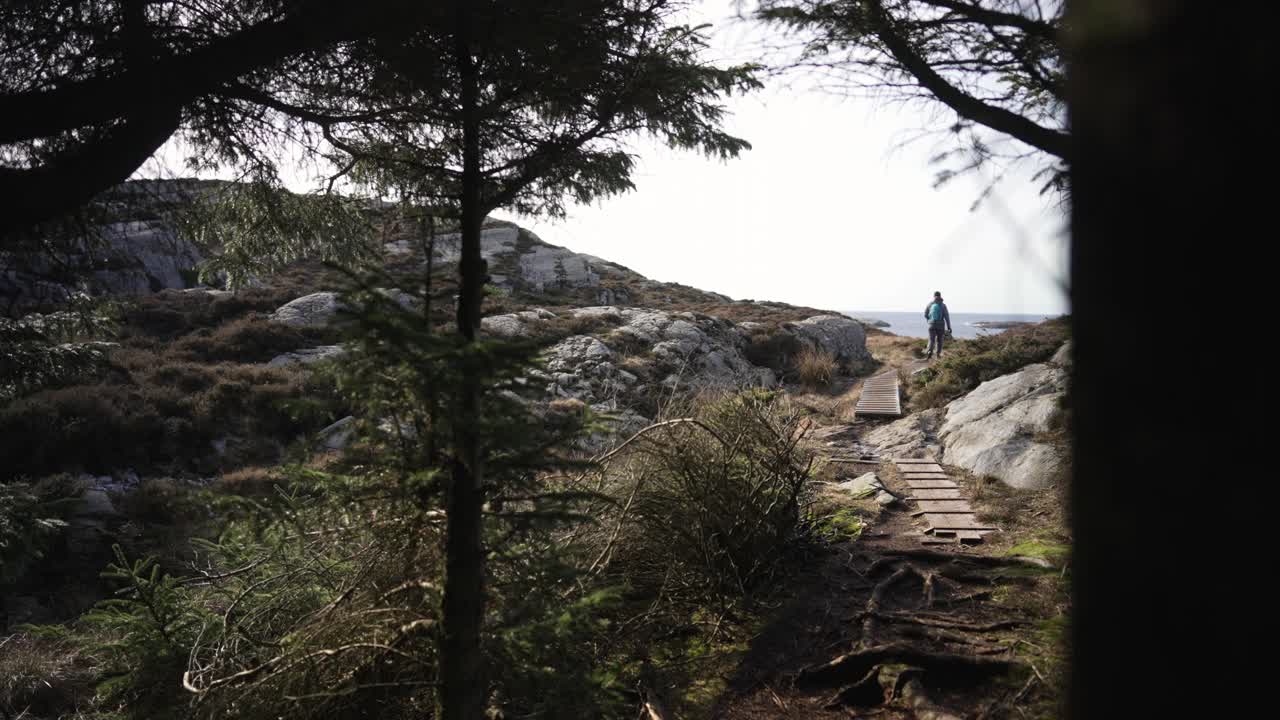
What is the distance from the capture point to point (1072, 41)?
953mm

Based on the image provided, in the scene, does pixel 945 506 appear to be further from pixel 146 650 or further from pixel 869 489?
pixel 146 650

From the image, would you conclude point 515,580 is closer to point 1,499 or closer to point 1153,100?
point 1153,100

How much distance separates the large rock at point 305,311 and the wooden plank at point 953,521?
56.2 feet

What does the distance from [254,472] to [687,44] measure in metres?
9.89

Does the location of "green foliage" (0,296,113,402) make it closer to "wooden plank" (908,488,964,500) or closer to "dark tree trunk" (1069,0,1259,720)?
"dark tree trunk" (1069,0,1259,720)

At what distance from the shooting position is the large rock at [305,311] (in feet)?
59.8

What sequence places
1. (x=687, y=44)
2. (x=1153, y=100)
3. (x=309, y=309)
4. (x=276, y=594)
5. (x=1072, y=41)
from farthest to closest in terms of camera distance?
(x=309, y=309) → (x=687, y=44) → (x=276, y=594) → (x=1072, y=41) → (x=1153, y=100)

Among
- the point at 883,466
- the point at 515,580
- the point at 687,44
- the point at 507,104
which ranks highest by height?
the point at 687,44

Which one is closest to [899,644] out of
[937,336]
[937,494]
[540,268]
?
[937,494]

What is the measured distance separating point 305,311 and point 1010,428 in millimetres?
19337

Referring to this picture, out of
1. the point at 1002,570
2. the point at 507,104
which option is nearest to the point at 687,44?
the point at 507,104

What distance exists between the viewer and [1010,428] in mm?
7707


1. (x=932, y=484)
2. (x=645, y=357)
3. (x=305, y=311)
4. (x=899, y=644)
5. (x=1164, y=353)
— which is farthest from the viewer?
(x=305, y=311)

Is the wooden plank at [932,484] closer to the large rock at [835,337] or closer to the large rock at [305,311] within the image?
the large rock at [835,337]
